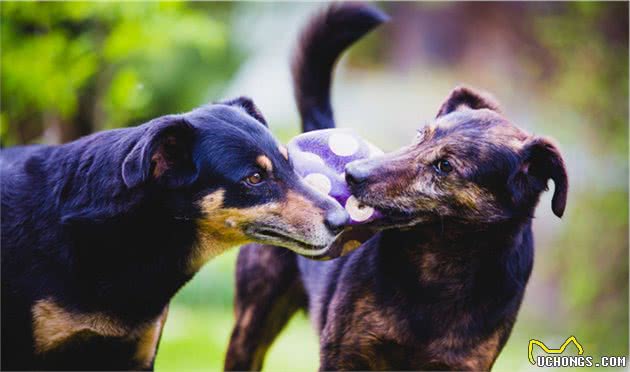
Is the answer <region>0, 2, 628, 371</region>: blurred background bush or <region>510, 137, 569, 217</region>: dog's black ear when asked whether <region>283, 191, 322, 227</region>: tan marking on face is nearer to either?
<region>510, 137, 569, 217</region>: dog's black ear

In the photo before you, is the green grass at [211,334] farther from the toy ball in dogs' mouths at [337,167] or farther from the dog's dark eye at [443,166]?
the dog's dark eye at [443,166]

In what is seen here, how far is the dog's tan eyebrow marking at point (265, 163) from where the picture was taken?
13.4 feet

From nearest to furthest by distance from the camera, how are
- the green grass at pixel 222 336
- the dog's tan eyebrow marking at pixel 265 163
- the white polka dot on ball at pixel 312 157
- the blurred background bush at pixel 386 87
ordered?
1. the dog's tan eyebrow marking at pixel 265 163
2. the white polka dot on ball at pixel 312 157
3. the green grass at pixel 222 336
4. the blurred background bush at pixel 386 87

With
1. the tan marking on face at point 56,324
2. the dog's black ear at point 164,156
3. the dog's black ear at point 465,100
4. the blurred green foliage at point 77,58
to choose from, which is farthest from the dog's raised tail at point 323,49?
the blurred green foliage at point 77,58

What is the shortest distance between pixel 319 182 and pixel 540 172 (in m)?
1.09

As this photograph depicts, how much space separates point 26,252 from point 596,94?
7695mm

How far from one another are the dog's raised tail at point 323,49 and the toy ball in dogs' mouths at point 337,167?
876 millimetres

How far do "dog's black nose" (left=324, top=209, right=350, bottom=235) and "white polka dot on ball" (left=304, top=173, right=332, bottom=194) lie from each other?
300 mm

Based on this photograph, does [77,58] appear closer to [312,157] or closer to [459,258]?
[312,157]

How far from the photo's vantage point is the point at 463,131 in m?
4.23

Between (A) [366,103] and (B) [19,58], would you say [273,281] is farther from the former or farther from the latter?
(A) [366,103]

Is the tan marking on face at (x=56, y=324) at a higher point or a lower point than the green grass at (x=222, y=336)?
higher

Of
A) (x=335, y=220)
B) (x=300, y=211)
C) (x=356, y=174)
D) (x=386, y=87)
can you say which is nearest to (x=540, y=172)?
(x=356, y=174)

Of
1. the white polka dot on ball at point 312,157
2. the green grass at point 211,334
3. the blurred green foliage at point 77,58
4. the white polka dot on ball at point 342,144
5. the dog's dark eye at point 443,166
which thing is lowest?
the green grass at point 211,334
